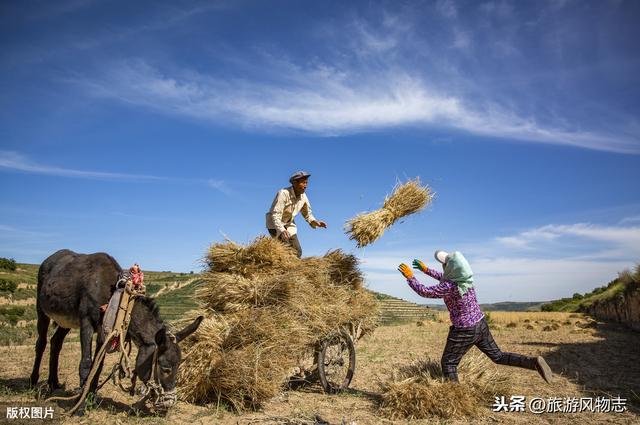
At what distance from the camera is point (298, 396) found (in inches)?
282

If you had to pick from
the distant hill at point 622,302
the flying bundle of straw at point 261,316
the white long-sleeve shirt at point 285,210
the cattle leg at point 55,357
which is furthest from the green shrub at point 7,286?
the distant hill at point 622,302

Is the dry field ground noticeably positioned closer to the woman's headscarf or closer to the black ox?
the black ox

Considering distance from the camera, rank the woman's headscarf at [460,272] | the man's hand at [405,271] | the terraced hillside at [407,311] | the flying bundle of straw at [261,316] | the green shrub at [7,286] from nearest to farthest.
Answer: the flying bundle of straw at [261,316] → the woman's headscarf at [460,272] → the man's hand at [405,271] → the terraced hillside at [407,311] → the green shrub at [7,286]

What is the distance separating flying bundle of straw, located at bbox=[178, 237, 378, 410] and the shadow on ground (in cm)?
436

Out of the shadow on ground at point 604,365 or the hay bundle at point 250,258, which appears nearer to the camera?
the hay bundle at point 250,258

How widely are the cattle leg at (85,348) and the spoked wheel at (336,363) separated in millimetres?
3303

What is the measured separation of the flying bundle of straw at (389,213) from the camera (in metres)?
7.73

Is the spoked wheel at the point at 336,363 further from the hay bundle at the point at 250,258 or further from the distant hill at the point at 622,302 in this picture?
the distant hill at the point at 622,302

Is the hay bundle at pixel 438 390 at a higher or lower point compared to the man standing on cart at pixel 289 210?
lower

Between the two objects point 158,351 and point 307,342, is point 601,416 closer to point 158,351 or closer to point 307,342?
point 307,342

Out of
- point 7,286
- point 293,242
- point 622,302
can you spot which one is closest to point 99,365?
point 293,242

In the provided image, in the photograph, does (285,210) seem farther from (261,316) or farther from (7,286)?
(7,286)

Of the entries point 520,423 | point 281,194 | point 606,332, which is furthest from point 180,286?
point 520,423

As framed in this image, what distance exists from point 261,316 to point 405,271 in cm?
222
